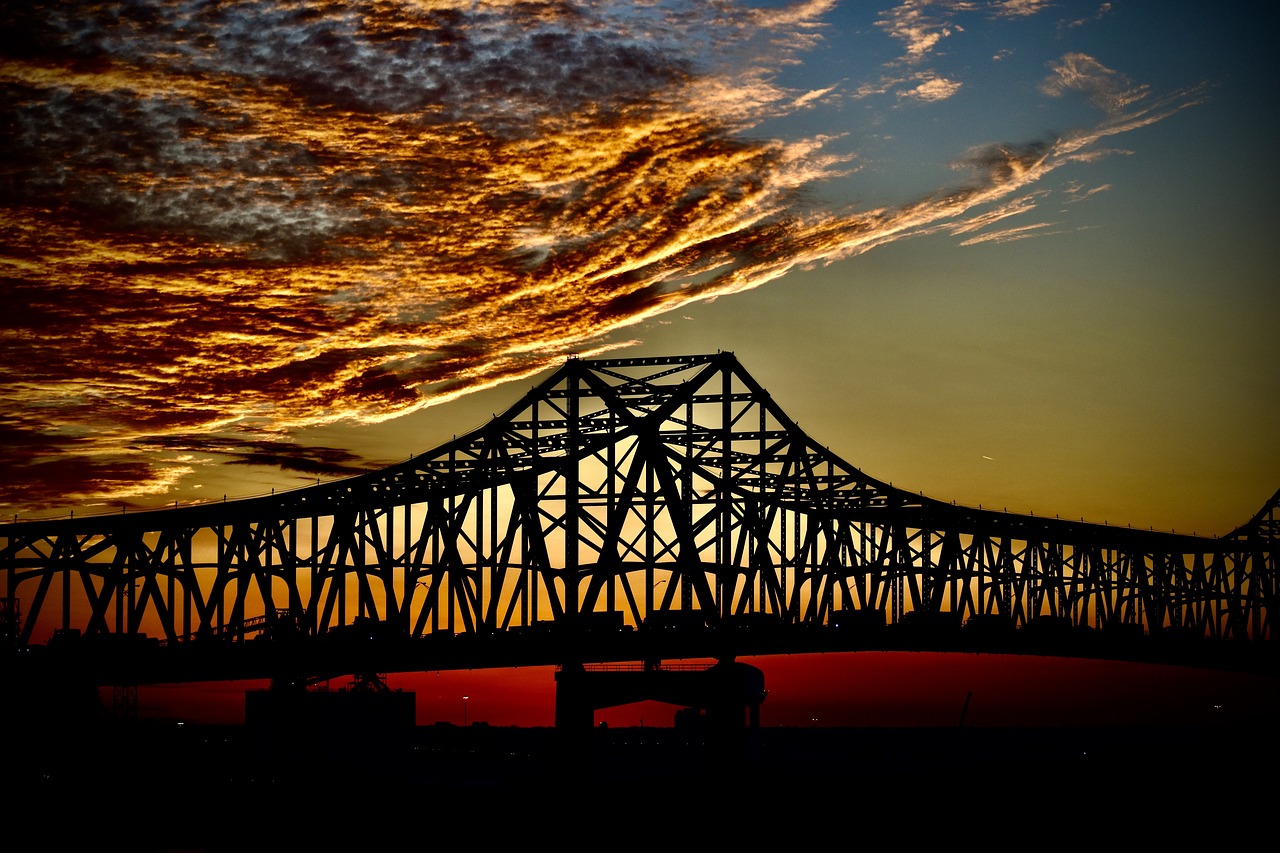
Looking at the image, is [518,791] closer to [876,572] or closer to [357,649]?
[357,649]

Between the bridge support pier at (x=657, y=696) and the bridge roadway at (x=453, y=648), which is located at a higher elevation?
the bridge roadway at (x=453, y=648)

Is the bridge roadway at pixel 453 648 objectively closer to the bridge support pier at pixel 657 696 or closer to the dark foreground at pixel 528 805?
the bridge support pier at pixel 657 696

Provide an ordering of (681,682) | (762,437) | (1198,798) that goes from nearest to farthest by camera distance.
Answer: (681,682) < (762,437) < (1198,798)

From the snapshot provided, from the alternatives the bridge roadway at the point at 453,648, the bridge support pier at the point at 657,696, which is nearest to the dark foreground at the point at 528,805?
the bridge support pier at the point at 657,696

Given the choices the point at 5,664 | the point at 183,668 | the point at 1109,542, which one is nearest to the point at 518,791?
the point at 183,668

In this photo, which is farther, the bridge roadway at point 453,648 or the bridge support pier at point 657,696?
the bridge support pier at point 657,696

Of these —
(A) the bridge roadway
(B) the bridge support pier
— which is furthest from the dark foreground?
(A) the bridge roadway

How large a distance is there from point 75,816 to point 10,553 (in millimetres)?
14371

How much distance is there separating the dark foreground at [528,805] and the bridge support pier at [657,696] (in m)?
1.07

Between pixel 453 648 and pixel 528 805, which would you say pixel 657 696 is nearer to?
pixel 528 805

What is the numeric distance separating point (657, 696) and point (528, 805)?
10.8m

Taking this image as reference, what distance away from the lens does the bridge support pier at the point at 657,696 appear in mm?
93875

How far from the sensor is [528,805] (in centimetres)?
9469

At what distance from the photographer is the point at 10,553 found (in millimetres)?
79438
